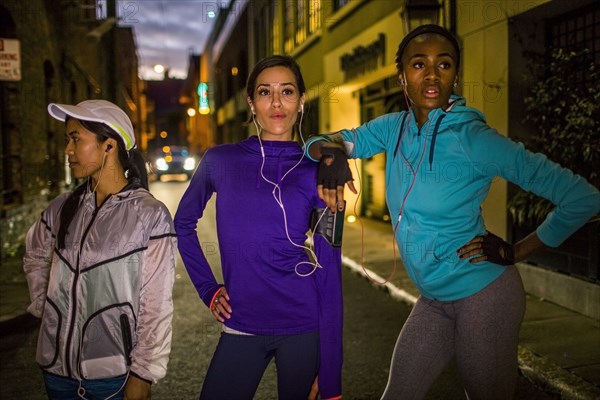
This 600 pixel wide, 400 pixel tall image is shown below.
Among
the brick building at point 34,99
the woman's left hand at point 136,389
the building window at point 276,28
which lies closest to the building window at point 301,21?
the building window at point 276,28

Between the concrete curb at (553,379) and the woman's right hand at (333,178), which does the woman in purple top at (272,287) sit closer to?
the woman's right hand at (333,178)

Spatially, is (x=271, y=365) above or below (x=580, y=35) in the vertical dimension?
below

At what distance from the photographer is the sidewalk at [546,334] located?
14.0 feet

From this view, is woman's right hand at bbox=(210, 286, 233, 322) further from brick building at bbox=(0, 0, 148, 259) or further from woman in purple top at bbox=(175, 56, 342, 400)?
brick building at bbox=(0, 0, 148, 259)

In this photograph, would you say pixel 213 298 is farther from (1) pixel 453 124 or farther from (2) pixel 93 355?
(1) pixel 453 124

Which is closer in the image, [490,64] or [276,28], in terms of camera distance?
[490,64]

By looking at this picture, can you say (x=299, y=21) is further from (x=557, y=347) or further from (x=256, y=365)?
(x=256, y=365)

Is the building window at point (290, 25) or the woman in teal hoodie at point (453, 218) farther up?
the building window at point (290, 25)

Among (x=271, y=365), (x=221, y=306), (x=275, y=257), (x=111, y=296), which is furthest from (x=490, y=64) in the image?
(x=111, y=296)

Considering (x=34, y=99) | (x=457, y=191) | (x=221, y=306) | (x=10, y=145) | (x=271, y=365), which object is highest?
(x=34, y=99)

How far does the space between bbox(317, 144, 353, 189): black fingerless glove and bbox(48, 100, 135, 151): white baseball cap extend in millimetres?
882

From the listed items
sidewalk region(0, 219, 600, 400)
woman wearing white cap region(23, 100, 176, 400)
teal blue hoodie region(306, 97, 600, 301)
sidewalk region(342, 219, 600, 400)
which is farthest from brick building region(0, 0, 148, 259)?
sidewalk region(342, 219, 600, 400)

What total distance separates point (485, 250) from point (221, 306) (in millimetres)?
1119

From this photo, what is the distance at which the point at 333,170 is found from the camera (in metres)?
2.16
